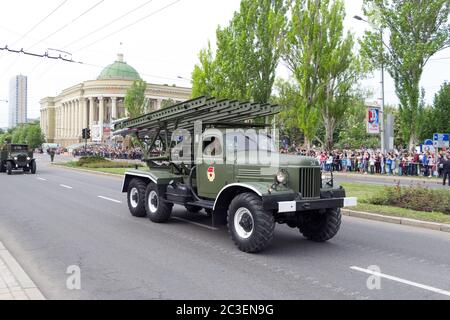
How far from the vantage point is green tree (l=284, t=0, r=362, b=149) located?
105ft

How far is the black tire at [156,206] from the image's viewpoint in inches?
395

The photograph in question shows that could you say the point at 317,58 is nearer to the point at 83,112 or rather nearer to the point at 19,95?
the point at 19,95

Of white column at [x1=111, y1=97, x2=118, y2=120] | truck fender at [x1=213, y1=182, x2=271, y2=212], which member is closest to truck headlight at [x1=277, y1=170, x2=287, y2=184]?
truck fender at [x1=213, y1=182, x2=271, y2=212]

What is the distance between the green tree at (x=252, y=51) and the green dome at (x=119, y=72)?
234 ft

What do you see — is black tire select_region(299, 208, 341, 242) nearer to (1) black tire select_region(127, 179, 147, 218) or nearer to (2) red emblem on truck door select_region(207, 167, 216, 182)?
(2) red emblem on truck door select_region(207, 167, 216, 182)

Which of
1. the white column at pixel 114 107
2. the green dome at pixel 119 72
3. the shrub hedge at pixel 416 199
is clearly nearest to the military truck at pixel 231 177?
the shrub hedge at pixel 416 199

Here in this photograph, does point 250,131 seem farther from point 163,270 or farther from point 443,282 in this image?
point 443,282

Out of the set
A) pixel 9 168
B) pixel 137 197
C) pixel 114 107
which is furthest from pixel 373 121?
pixel 114 107

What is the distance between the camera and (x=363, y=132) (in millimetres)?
67625

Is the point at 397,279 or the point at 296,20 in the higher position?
the point at 296,20

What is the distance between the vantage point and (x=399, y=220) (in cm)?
1038

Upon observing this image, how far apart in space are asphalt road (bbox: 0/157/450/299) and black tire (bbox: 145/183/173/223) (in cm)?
21
